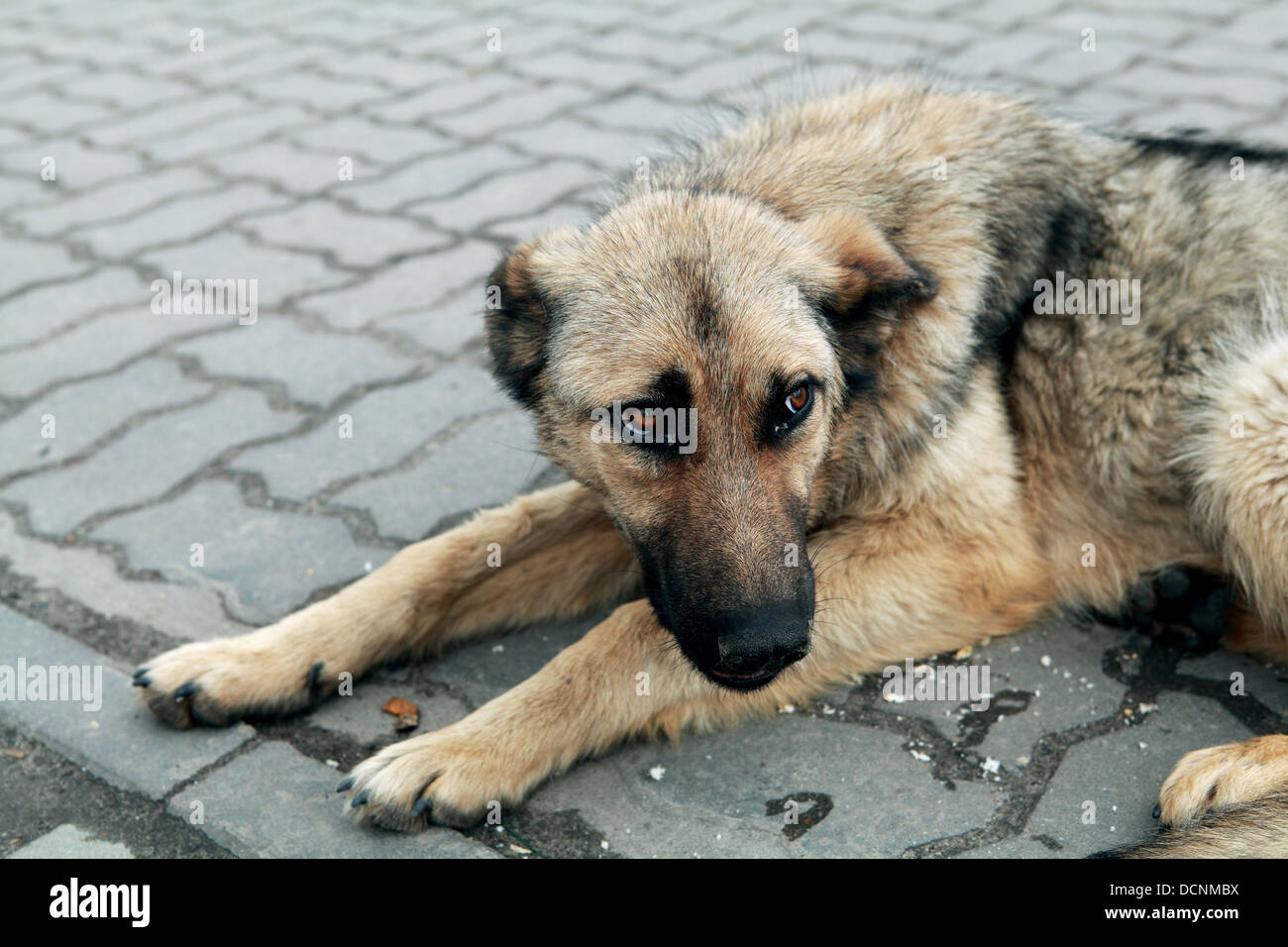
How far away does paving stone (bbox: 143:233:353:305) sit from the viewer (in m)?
5.50

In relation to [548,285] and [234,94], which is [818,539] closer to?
[548,285]

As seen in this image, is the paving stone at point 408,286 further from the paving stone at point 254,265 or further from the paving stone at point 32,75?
the paving stone at point 32,75

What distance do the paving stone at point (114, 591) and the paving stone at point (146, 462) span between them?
5.9 inches

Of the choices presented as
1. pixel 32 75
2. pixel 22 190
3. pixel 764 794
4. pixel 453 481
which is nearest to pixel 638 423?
pixel 764 794

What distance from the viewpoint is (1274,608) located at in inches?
127

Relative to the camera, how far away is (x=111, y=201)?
636cm

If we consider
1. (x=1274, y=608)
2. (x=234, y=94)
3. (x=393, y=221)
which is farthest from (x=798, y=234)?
(x=234, y=94)

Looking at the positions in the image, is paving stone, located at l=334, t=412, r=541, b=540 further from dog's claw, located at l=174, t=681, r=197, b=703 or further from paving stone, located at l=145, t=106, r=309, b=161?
paving stone, located at l=145, t=106, r=309, b=161

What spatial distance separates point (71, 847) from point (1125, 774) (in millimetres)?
2587

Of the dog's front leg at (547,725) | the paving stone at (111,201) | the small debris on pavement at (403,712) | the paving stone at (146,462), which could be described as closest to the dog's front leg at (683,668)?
the dog's front leg at (547,725)

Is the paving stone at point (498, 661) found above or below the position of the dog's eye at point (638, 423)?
below

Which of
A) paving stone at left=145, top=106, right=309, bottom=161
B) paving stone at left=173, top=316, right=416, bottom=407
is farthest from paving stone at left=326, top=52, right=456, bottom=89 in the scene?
paving stone at left=173, top=316, right=416, bottom=407

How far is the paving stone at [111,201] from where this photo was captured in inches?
243

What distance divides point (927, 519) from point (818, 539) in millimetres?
332
